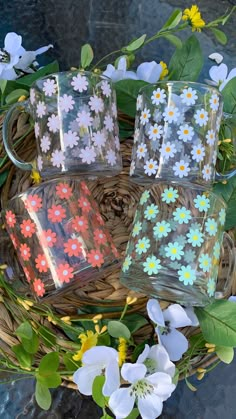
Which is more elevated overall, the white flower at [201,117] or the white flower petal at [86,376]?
the white flower at [201,117]

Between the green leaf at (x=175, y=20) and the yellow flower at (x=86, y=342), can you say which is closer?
the yellow flower at (x=86, y=342)

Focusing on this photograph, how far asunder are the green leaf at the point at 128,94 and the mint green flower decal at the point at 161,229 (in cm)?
16

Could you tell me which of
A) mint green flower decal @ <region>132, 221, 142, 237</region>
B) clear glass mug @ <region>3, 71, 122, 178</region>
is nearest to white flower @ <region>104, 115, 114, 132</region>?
clear glass mug @ <region>3, 71, 122, 178</region>

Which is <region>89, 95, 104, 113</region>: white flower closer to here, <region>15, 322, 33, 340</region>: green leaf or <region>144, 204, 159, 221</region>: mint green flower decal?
<region>144, 204, 159, 221</region>: mint green flower decal

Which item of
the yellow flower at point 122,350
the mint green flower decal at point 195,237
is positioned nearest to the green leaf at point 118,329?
the yellow flower at point 122,350

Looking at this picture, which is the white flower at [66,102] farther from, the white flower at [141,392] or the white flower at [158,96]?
the white flower at [141,392]

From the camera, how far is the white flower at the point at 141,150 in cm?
66

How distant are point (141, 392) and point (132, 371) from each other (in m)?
0.03

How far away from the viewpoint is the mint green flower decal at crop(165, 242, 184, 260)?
2.11 feet

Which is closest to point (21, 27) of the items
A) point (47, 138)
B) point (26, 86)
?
point (26, 86)

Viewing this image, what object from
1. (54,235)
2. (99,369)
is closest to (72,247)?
(54,235)

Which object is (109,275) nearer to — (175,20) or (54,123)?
(54,123)

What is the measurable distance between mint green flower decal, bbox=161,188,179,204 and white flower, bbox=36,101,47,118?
145 millimetres

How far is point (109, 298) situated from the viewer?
74 centimetres
